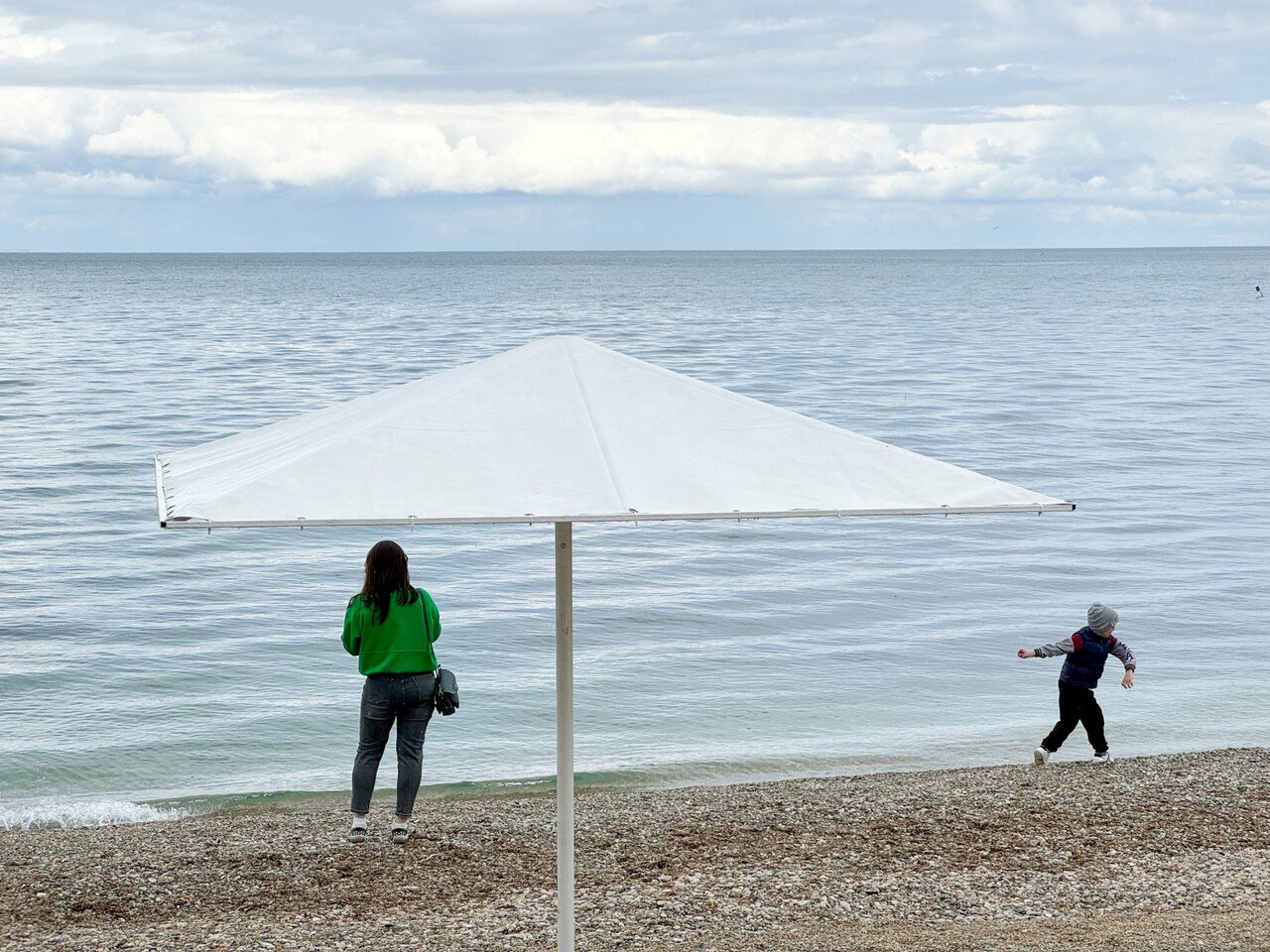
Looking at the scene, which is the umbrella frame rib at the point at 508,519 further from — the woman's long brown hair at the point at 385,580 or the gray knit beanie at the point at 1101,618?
the gray knit beanie at the point at 1101,618

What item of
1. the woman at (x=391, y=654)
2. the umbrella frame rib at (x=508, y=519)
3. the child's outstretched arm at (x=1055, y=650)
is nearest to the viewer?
the umbrella frame rib at (x=508, y=519)

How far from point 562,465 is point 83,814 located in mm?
7402

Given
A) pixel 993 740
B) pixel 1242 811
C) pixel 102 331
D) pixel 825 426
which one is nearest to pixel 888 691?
pixel 993 740

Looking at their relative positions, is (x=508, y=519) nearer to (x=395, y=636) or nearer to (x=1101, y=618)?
(x=395, y=636)

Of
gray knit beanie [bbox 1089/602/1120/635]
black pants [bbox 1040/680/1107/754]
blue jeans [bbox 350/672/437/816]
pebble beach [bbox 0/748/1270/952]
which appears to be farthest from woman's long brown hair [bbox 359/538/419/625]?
black pants [bbox 1040/680/1107/754]

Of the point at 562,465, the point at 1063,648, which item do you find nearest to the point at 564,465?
the point at 562,465

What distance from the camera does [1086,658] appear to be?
9.62 m

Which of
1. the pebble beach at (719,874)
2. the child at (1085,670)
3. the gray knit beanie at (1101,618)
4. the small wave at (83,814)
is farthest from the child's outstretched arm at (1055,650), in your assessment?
the small wave at (83,814)

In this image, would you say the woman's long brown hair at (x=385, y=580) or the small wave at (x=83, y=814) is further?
the small wave at (x=83, y=814)

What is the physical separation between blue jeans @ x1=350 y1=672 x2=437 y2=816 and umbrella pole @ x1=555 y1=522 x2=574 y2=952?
2353mm

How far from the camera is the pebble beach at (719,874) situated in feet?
20.8

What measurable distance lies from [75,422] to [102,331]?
40.8m

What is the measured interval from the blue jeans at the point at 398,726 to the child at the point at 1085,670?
3.95 meters

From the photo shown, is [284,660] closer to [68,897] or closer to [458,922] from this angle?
[68,897]
